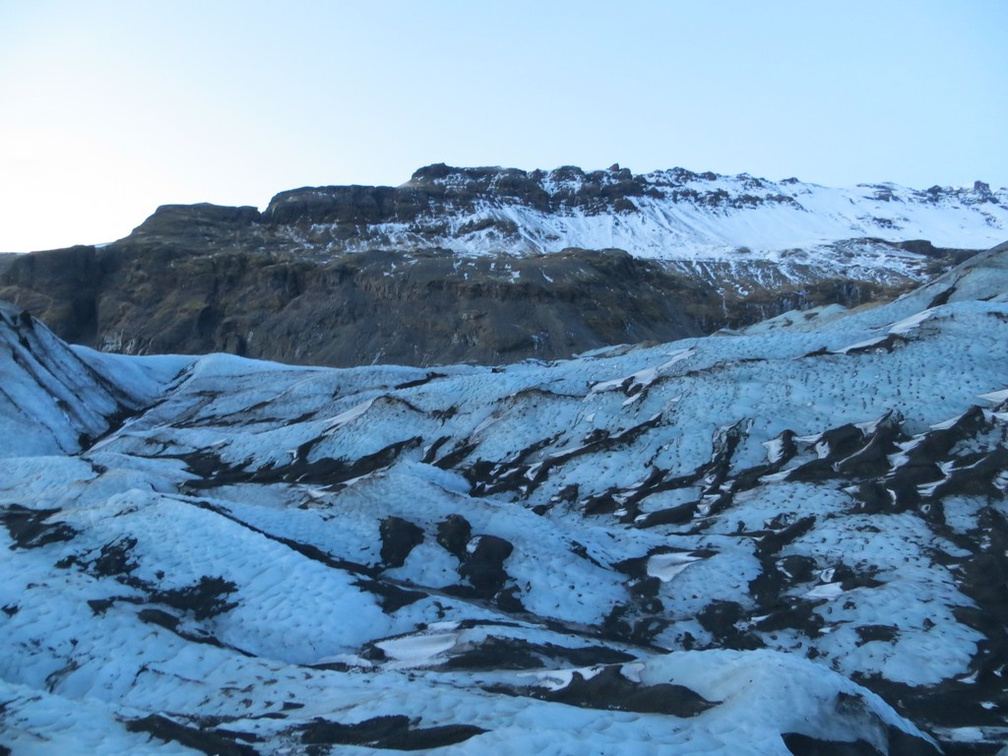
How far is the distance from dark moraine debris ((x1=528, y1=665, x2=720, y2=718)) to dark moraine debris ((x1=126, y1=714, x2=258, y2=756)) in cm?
345

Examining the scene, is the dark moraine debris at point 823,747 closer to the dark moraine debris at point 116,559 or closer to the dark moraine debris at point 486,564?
the dark moraine debris at point 486,564

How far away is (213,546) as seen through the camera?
15336 millimetres

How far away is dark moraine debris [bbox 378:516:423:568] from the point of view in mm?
17188

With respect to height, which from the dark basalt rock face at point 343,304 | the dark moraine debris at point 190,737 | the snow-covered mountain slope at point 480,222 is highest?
the snow-covered mountain slope at point 480,222

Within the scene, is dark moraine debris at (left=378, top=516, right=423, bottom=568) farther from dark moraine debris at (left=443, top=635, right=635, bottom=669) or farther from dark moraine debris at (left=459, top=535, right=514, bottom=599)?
dark moraine debris at (left=443, top=635, right=635, bottom=669)

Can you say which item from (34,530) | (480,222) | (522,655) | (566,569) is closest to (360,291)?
(480,222)

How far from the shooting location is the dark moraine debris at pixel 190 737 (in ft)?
26.2

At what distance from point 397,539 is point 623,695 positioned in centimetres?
900

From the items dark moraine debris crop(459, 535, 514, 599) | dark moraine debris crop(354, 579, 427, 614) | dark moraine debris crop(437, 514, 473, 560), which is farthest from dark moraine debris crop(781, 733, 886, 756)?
dark moraine debris crop(437, 514, 473, 560)

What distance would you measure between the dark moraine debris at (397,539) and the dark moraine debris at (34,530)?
583 cm

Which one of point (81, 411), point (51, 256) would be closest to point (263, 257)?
point (51, 256)

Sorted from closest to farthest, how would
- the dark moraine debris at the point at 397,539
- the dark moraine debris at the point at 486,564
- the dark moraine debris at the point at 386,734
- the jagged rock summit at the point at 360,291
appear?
the dark moraine debris at the point at 386,734, the dark moraine debris at the point at 486,564, the dark moraine debris at the point at 397,539, the jagged rock summit at the point at 360,291

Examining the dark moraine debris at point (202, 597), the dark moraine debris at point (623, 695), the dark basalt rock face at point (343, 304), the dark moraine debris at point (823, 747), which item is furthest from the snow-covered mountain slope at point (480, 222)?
the dark moraine debris at point (823, 747)

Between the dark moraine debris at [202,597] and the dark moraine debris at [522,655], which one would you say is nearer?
the dark moraine debris at [522,655]
